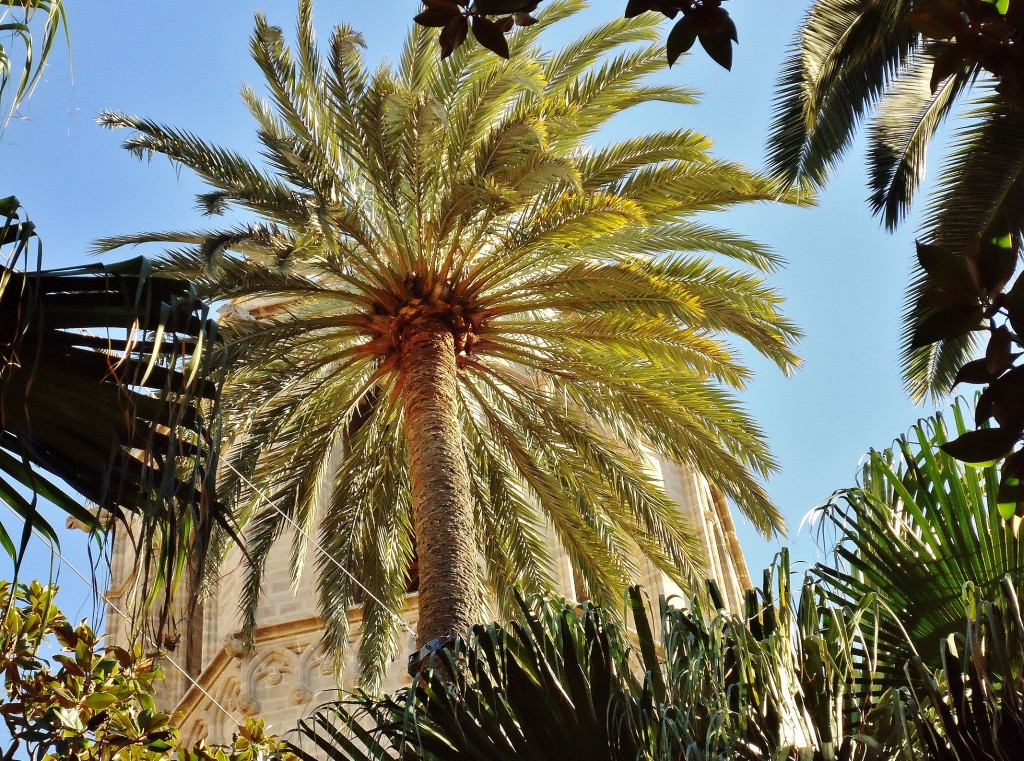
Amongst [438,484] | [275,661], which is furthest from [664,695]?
[275,661]

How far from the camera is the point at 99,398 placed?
438 centimetres

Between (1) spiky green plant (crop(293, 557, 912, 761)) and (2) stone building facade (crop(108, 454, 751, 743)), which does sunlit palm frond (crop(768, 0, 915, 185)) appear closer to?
(1) spiky green plant (crop(293, 557, 912, 761))

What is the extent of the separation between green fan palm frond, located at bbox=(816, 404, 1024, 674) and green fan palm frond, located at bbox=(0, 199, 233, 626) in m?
2.66

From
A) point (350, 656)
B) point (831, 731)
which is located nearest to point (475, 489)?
point (350, 656)

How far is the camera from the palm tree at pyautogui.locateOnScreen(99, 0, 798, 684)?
428 inches

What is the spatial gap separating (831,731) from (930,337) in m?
2.58

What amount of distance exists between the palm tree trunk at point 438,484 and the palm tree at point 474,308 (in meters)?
0.02

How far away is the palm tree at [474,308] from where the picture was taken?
35.7ft

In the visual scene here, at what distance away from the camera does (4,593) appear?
827 cm

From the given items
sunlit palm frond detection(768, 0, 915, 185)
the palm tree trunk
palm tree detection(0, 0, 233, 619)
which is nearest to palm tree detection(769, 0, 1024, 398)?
sunlit palm frond detection(768, 0, 915, 185)

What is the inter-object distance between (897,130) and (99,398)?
24.9 feet

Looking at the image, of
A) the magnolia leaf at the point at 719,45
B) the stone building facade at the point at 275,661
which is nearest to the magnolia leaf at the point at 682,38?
the magnolia leaf at the point at 719,45

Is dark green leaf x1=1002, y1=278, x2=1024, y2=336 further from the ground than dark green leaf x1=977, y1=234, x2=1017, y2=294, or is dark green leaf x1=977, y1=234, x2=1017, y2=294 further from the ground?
dark green leaf x1=977, y1=234, x2=1017, y2=294

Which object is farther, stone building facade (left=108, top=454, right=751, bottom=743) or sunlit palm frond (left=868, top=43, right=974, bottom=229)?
stone building facade (left=108, top=454, right=751, bottom=743)
